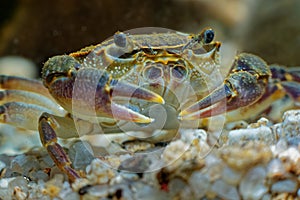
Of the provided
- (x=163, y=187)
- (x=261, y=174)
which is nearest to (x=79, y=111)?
(x=163, y=187)

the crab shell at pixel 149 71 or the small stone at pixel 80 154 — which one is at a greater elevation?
the crab shell at pixel 149 71

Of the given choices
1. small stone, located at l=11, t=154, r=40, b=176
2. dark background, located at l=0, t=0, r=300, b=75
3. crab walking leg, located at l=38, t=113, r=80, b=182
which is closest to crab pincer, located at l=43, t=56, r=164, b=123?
crab walking leg, located at l=38, t=113, r=80, b=182

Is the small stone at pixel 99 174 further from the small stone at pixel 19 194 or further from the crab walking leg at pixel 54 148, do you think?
the small stone at pixel 19 194

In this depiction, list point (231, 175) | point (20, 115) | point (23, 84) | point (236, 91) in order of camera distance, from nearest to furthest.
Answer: point (231, 175) < point (236, 91) < point (20, 115) < point (23, 84)

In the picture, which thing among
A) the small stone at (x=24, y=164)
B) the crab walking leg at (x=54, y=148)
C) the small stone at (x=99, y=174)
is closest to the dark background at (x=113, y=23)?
the crab walking leg at (x=54, y=148)

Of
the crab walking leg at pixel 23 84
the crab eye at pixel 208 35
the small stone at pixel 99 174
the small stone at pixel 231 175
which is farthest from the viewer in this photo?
the crab walking leg at pixel 23 84

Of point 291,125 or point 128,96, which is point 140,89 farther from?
point 291,125

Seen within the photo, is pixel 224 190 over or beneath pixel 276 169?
beneath

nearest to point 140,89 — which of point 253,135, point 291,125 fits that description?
point 253,135
